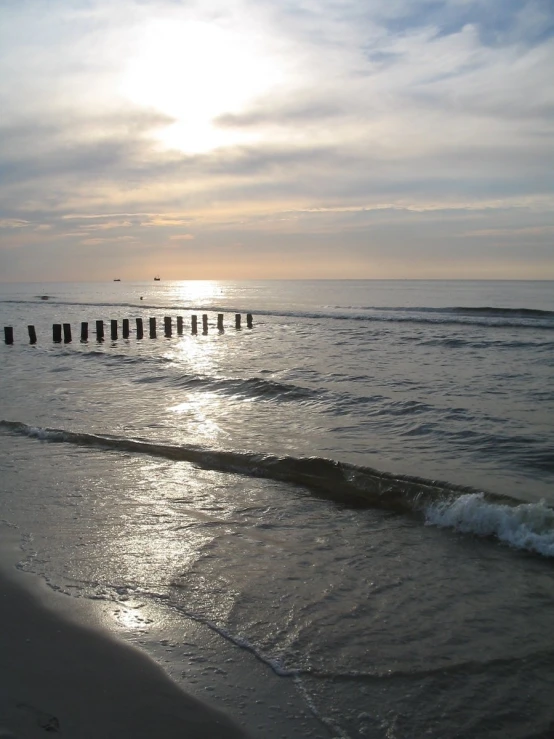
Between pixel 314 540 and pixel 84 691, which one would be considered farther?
pixel 314 540

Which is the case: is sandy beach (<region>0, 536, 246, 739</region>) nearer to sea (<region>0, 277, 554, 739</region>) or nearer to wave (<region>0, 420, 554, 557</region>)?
sea (<region>0, 277, 554, 739</region>)

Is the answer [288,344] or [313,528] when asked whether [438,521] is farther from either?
[288,344]

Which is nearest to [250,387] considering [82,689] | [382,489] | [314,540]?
[382,489]

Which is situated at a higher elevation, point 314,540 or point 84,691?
point 84,691

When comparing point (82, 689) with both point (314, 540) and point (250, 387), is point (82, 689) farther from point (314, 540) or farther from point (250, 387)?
point (250, 387)

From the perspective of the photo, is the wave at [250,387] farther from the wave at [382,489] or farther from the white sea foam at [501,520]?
the white sea foam at [501,520]

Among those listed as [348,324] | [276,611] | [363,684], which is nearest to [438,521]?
[276,611]

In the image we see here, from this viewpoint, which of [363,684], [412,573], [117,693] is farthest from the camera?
[412,573]

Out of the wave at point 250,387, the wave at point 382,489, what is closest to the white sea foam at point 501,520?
the wave at point 382,489

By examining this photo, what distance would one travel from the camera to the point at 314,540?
5.90 meters

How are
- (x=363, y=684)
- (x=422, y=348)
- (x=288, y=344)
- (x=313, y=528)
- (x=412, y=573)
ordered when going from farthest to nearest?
(x=288, y=344), (x=422, y=348), (x=313, y=528), (x=412, y=573), (x=363, y=684)

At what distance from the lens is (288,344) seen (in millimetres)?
27141

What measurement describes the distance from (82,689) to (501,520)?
→ 14.9 ft

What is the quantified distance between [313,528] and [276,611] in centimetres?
183
